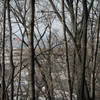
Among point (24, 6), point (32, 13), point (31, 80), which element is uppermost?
point (24, 6)

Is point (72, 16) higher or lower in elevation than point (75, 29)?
higher

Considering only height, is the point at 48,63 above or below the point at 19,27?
below

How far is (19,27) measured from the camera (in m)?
9.89

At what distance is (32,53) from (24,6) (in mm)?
5865

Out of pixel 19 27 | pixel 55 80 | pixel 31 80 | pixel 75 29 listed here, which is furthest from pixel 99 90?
pixel 31 80

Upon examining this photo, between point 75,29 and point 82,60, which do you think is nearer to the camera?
point 82,60

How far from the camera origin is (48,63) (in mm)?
11656

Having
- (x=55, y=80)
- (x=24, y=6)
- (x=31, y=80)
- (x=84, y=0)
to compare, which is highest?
(x=24, y=6)

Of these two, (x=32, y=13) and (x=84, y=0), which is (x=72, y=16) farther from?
(x=32, y=13)

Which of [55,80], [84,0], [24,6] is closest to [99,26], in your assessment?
[84,0]

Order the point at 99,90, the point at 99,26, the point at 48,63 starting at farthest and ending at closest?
the point at 99,90 → the point at 48,63 → the point at 99,26

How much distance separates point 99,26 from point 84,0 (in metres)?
1.15

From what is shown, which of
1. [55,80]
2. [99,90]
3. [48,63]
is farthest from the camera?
[99,90]

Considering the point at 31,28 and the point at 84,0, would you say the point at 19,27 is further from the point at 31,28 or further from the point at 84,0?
the point at 31,28
